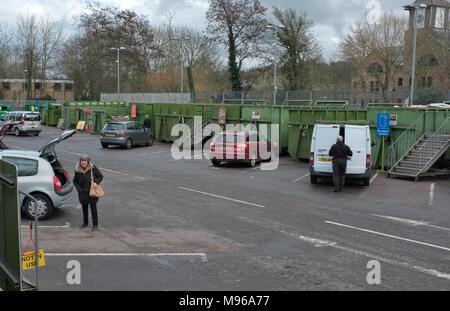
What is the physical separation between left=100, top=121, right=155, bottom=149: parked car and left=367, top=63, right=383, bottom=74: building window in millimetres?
25724

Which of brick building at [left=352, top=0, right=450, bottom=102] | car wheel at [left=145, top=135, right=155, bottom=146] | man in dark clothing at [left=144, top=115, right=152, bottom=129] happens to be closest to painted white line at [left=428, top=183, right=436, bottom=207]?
car wheel at [left=145, top=135, right=155, bottom=146]

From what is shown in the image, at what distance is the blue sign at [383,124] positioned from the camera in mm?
19250

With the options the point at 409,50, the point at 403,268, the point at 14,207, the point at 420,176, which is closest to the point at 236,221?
the point at 403,268

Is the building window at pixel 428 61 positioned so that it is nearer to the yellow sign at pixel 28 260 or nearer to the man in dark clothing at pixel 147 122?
the man in dark clothing at pixel 147 122

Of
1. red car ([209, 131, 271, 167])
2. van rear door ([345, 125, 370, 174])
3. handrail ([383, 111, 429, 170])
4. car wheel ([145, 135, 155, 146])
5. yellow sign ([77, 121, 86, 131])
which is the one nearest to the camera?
van rear door ([345, 125, 370, 174])

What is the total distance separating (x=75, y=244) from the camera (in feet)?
29.6

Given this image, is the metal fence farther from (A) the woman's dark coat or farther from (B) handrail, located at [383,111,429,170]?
(A) the woman's dark coat

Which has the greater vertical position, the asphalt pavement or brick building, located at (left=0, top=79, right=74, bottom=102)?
brick building, located at (left=0, top=79, right=74, bottom=102)

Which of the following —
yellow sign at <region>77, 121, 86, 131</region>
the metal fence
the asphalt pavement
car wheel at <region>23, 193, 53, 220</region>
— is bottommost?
the asphalt pavement

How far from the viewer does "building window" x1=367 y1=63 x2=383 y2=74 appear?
4650 cm

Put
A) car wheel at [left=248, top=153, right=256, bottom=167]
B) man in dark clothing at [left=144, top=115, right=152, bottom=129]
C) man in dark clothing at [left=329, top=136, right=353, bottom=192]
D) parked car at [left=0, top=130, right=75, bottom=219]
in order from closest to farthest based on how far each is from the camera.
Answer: parked car at [left=0, top=130, right=75, bottom=219], man in dark clothing at [left=329, top=136, right=353, bottom=192], car wheel at [left=248, top=153, right=256, bottom=167], man in dark clothing at [left=144, top=115, right=152, bottom=129]

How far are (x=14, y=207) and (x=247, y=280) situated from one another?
3422 millimetres

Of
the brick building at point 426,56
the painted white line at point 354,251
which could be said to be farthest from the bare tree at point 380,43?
the painted white line at point 354,251

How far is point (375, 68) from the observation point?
47219mm
